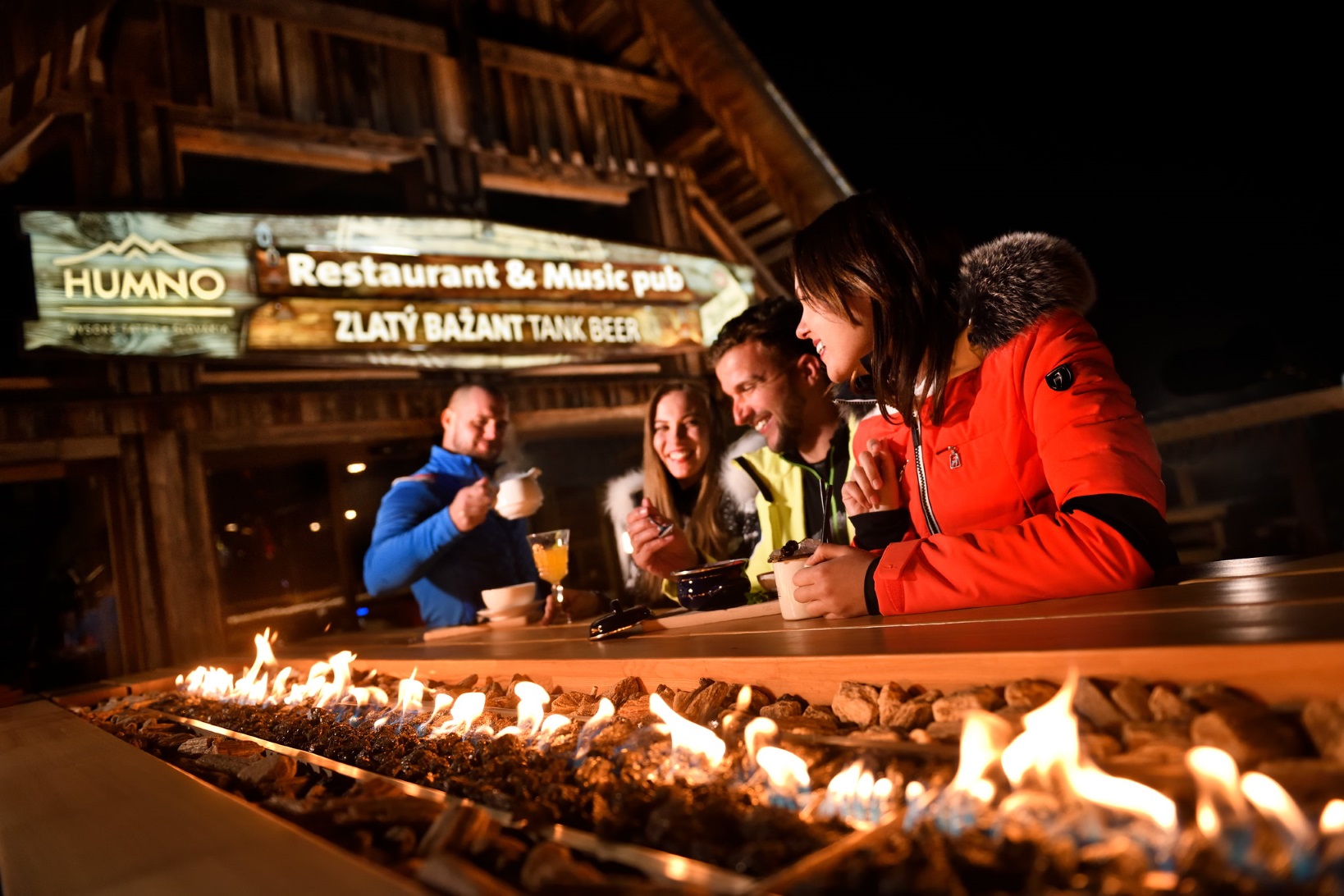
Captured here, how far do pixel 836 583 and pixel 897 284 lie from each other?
783 mm

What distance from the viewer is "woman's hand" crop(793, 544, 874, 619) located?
5.65 feet

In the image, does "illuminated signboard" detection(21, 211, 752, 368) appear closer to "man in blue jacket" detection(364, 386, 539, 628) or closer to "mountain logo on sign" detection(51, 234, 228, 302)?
"mountain logo on sign" detection(51, 234, 228, 302)

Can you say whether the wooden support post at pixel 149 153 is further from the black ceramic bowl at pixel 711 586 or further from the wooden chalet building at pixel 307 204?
the black ceramic bowl at pixel 711 586

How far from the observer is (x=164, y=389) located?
16.0 feet

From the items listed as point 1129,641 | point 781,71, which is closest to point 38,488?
point 781,71

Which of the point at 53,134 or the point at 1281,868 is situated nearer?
the point at 1281,868

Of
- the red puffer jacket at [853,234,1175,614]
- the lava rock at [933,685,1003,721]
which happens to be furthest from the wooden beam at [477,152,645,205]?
the lava rock at [933,685,1003,721]

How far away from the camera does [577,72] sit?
7.12 meters

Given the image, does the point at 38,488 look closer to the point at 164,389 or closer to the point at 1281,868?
the point at 164,389

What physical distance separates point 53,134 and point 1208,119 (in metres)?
12.6

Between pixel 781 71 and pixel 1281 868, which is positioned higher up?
pixel 781 71

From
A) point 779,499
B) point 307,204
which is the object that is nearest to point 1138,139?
point 307,204

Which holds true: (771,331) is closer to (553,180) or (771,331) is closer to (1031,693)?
(1031,693)

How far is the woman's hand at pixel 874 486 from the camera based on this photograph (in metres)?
2.14
